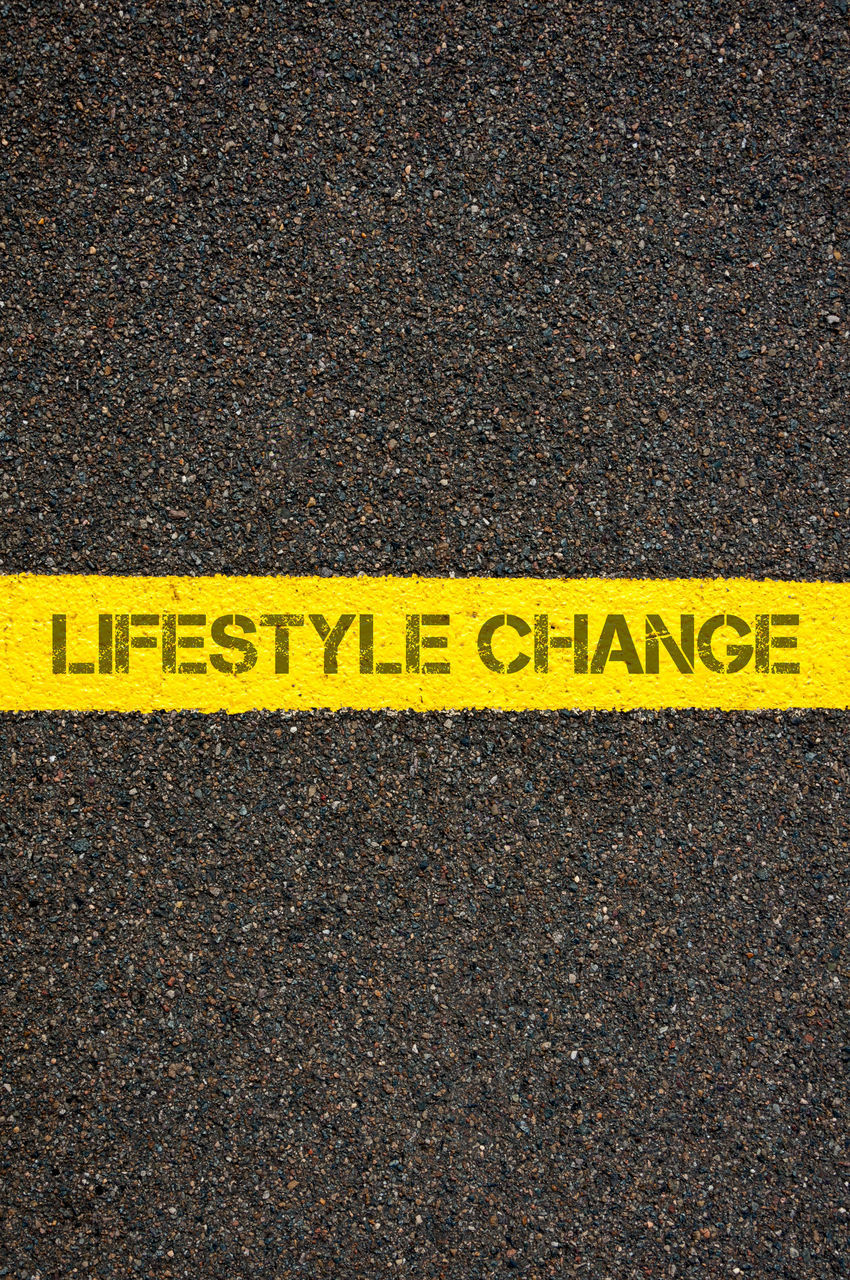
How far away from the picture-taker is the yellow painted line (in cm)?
220

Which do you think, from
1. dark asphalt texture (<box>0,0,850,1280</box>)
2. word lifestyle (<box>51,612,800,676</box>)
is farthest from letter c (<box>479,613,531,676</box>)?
dark asphalt texture (<box>0,0,850,1280</box>)

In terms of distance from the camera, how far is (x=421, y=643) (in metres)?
2.23

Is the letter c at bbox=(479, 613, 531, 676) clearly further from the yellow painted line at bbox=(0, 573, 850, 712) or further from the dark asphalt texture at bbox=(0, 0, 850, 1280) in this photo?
the dark asphalt texture at bbox=(0, 0, 850, 1280)

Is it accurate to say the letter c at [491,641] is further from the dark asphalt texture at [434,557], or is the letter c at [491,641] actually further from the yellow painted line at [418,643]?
the dark asphalt texture at [434,557]

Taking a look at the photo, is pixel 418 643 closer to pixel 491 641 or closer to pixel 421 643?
pixel 421 643

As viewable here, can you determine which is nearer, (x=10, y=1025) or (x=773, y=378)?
(x=10, y=1025)

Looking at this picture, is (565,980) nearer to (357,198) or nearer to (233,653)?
(233,653)

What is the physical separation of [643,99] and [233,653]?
1.99 meters

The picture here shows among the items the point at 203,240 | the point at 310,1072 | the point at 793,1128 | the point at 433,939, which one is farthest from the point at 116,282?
the point at 793,1128

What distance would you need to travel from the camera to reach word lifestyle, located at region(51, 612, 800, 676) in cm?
221

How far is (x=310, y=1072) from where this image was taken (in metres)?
2.12

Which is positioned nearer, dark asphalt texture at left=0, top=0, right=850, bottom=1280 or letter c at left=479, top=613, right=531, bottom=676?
dark asphalt texture at left=0, top=0, right=850, bottom=1280

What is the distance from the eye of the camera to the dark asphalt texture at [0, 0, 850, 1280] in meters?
2.12

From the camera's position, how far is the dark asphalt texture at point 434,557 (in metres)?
2.12
